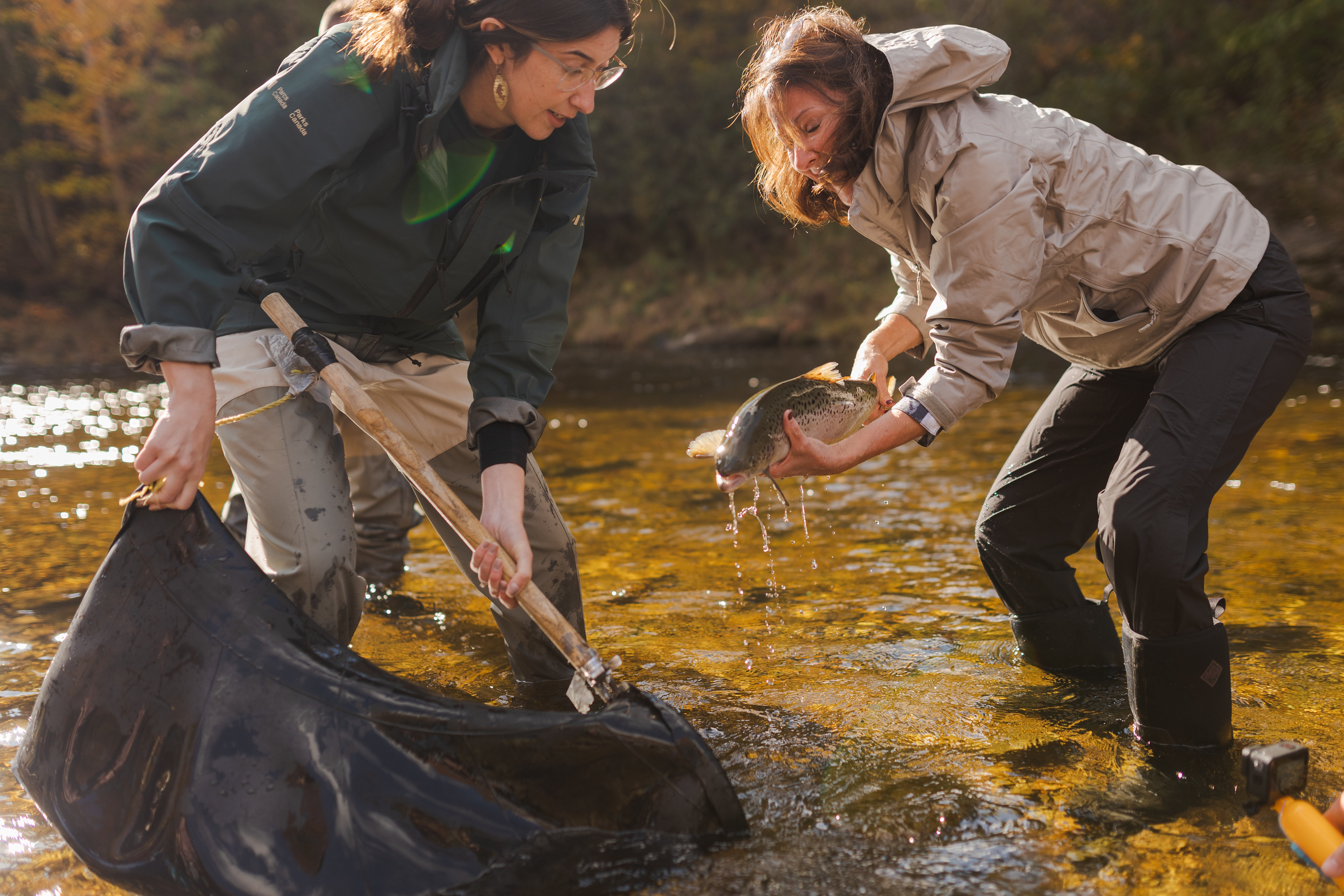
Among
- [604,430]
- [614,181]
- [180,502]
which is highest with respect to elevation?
[614,181]

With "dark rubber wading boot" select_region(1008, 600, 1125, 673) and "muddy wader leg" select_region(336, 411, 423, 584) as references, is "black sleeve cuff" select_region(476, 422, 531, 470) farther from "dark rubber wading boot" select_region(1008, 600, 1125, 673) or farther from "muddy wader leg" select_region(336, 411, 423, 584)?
"dark rubber wading boot" select_region(1008, 600, 1125, 673)

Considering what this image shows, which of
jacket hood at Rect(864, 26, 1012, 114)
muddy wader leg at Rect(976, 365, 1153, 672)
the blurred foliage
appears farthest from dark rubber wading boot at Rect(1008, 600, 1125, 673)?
the blurred foliage

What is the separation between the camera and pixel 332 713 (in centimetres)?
228

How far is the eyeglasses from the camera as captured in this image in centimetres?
281

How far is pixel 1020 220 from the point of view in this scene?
258 centimetres

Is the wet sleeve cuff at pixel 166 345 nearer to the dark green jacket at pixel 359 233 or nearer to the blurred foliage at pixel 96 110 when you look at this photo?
the dark green jacket at pixel 359 233

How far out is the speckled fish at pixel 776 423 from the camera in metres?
2.75

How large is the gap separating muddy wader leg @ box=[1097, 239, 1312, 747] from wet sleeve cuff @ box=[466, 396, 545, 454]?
1.64 metres

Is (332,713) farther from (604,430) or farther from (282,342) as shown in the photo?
(604,430)

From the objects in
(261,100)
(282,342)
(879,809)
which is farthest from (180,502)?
(879,809)

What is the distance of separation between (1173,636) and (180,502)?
258 centimetres

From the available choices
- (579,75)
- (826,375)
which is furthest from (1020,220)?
(579,75)

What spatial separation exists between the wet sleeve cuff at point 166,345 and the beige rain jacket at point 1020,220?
1.80 metres

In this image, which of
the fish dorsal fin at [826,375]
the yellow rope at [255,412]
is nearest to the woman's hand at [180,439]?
the yellow rope at [255,412]
